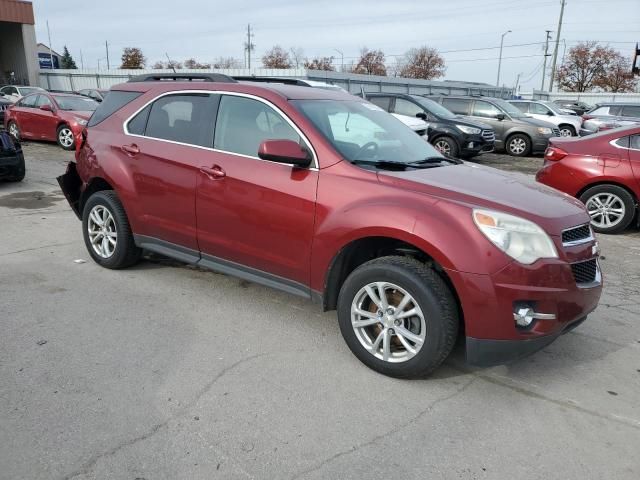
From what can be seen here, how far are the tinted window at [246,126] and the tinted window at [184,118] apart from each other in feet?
0.36

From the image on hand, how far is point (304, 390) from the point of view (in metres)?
3.21

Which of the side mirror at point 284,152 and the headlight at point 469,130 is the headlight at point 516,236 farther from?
the headlight at point 469,130

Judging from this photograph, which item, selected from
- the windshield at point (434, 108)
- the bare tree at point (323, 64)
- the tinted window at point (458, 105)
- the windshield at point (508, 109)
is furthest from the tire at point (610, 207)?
the bare tree at point (323, 64)

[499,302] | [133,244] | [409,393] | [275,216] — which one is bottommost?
[409,393]

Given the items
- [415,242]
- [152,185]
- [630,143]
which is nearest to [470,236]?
[415,242]

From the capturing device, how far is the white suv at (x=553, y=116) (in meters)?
19.0

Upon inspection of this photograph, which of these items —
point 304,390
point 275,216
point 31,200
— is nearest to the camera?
point 304,390

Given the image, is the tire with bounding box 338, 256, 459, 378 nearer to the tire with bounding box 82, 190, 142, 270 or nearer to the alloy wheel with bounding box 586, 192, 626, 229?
the tire with bounding box 82, 190, 142, 270

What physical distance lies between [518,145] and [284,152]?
14.1 metres

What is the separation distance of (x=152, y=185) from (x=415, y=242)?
2497 mm

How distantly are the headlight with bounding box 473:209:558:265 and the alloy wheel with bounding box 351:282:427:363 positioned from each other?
0.60 meters

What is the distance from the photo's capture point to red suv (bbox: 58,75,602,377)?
3.04 metres

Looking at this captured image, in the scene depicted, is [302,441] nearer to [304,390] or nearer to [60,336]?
[304,390]

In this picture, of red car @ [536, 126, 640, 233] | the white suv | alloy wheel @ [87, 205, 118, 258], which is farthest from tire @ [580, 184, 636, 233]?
the white suv
